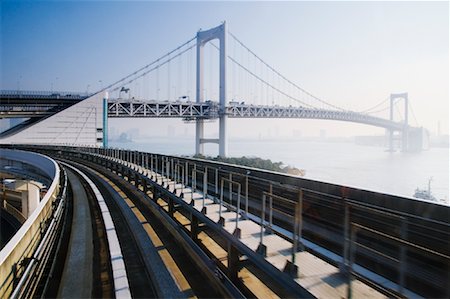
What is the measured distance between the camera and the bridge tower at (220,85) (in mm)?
53656

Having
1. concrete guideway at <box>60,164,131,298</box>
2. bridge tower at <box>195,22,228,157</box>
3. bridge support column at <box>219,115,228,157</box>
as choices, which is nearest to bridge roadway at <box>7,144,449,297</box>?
concrete guideway at <box>60,164,131,298</box>

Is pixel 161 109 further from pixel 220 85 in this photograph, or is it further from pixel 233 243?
pixel 233 243

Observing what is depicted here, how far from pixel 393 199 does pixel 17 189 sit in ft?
58.8

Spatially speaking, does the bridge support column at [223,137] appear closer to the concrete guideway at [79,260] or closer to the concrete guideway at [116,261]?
the concrete guideway at [79,260]

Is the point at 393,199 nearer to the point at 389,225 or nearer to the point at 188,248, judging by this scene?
the point at 389,225

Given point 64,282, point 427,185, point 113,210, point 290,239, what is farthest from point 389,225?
point 427,185

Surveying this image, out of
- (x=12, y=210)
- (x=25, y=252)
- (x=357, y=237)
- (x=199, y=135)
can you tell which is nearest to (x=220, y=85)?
(x=199, y=135)

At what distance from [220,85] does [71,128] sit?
24.2 meters

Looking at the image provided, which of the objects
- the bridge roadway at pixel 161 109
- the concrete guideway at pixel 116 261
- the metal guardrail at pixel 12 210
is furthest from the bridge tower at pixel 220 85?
the concrete guideway at pixel 116 261

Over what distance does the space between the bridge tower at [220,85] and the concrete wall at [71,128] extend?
1706cm

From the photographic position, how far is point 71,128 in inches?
1695

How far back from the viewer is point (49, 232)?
17.6 feet

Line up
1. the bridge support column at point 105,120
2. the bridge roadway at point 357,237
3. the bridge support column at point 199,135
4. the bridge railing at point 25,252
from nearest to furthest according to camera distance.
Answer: the bridge roadway at point 357,237, the bridge railing at point 25,252, the bridge support column at point 105,120, the bridge support column at point 199,135

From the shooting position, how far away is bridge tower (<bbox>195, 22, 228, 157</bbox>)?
5366cm
